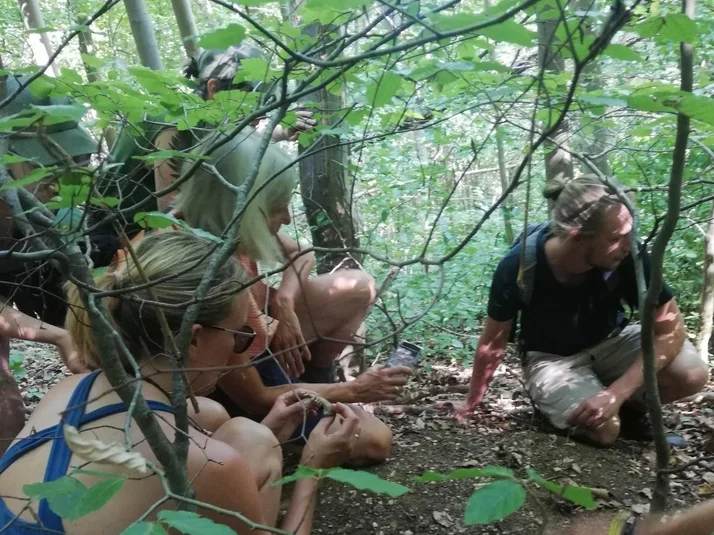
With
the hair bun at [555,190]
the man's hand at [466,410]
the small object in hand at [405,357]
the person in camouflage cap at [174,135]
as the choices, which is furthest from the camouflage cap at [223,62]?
the man's hand at [466,410]

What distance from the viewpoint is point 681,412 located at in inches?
123

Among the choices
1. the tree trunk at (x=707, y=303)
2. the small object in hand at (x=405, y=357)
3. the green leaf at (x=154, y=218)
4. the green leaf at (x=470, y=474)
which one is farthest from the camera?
the tree trunk at (x=707, y=303)

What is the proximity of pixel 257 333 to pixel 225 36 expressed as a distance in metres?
1.32

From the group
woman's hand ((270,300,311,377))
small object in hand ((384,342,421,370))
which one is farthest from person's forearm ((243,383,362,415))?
small object in hand ((384,342,421,370))

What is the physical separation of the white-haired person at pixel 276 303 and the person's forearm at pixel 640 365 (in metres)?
1.02

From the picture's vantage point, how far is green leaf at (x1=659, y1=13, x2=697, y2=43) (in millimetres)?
1203

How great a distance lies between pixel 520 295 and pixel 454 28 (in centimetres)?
185

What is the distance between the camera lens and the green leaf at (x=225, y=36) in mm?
1215

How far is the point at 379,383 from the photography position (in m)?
2.46

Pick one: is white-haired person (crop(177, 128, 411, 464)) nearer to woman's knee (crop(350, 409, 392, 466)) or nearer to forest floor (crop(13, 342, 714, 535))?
woman's knee (crop(350, 409, 392, 466))

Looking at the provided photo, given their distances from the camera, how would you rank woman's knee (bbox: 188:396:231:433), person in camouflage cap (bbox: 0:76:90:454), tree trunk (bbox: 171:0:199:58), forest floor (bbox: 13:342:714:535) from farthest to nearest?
1. tree trunk (bbox: 171:0:199:58)
2. forest floor (bbox: 13:342:714:535)
3. woman's knee (bbox: 188:396:231:433)
4. person in camouflage cap (bbox: 0:76:90:454)

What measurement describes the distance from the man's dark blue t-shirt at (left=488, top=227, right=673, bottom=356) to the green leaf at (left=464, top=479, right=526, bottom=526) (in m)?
1.99

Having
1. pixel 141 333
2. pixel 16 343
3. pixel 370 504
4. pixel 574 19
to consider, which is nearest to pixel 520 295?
pixel 370 504

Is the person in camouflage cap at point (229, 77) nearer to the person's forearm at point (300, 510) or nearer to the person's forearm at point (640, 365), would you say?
the person's forearm at point (300, 510)
